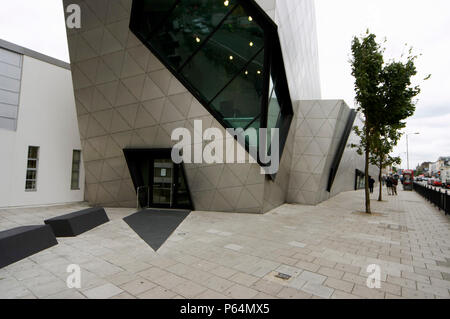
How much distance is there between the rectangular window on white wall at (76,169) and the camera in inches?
579

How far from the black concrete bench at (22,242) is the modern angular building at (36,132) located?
27.2 feet

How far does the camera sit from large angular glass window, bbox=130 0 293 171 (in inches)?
401

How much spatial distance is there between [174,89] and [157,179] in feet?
15.4

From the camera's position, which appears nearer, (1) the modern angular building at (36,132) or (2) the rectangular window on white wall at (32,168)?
(1) the modern angular building at (36,132)

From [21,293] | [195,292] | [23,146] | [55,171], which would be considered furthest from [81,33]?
[195,292]

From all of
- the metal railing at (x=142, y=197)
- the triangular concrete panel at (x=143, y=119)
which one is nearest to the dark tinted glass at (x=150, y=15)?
the triangular concrete panel at (x=143, y=119)

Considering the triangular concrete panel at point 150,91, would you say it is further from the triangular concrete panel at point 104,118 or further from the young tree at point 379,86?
the young tree at point 379,86

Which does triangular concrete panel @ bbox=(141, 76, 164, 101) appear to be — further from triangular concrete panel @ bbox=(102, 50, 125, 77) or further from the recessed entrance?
the recessed entrance

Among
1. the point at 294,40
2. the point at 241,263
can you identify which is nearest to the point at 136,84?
the point at 294,40

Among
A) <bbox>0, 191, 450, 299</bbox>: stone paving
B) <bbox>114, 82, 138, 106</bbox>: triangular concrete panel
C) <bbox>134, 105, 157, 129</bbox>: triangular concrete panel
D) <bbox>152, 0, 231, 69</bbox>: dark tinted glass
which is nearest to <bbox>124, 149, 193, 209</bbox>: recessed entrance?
<bbox>134, 105, 157, 129</bbox>: triangular concrete panel

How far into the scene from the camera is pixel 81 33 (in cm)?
1119

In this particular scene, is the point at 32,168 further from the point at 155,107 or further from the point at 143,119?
the point at 155,107

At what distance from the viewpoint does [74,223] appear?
7227 millimetres

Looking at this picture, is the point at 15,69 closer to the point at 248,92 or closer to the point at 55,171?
the point at 55,171
